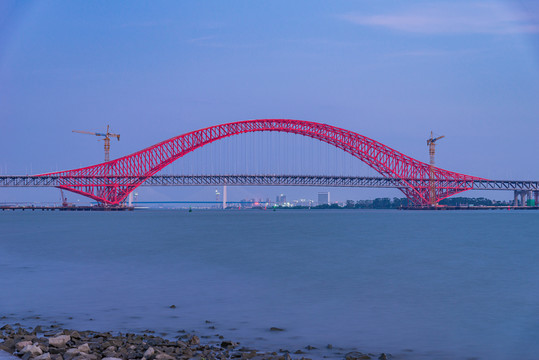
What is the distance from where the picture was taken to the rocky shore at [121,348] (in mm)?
6555

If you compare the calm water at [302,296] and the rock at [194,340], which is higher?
the rock at [194,340]

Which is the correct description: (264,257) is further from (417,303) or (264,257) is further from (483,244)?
(483,244)

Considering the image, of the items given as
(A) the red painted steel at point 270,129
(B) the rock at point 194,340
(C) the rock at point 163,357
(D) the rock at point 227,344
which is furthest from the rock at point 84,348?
(A) the red painted steel at point 270,129

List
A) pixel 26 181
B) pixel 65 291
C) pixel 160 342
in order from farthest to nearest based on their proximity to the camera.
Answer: pixel 26 181 → pixel 65 291 → pixel 160 342

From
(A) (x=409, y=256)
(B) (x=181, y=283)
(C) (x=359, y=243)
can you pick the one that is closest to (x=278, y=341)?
(B) (x=181, y=283)

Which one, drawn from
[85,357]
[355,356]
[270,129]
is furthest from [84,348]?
[270,129]

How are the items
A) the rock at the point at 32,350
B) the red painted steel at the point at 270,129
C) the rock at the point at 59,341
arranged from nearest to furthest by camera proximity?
the rock at the point at 32,350 < the rock at the point at 59,341 < the red painted steel at the point at 270,129

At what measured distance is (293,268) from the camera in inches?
687

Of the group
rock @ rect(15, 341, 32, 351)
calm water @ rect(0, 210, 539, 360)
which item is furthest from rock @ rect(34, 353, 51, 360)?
calm water @ rect(0, 210, 539, 360)

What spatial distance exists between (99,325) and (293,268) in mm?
9024

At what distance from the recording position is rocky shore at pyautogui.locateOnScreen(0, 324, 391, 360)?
6.55 m

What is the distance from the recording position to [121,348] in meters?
6.94

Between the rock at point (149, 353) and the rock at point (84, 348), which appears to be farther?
the rock at point (84, 348)

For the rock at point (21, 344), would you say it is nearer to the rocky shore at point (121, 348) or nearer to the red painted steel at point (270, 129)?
the rocky shore at point (121, 348)
